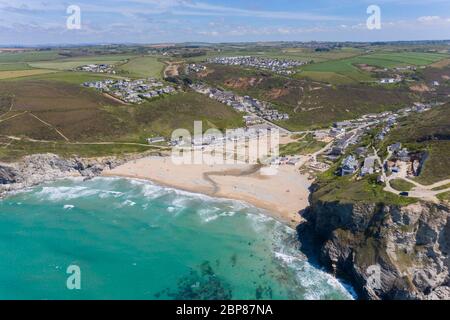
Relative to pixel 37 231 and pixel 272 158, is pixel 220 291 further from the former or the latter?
pixel 272 158

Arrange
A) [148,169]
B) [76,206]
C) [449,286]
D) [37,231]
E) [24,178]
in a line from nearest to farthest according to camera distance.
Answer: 1. [449,286]
2. [37,231]
3. [76,206]
4. [24,178]
5. [148,169]

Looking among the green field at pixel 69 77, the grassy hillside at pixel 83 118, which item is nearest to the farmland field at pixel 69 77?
the green field at pixel 69 77

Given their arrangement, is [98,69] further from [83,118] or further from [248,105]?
[83,118]

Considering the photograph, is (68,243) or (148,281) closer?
(148,281)

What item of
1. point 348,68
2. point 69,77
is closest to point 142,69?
point 69,77
